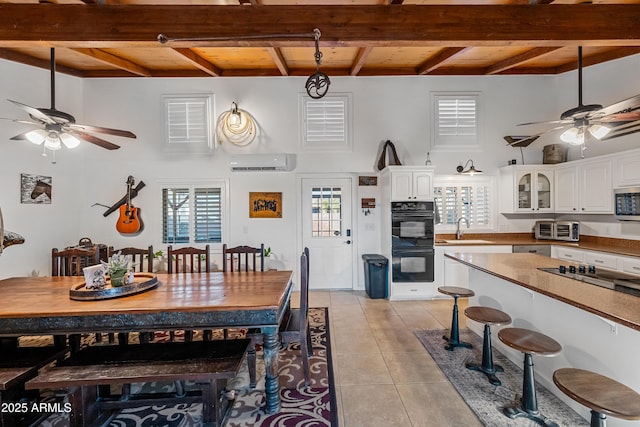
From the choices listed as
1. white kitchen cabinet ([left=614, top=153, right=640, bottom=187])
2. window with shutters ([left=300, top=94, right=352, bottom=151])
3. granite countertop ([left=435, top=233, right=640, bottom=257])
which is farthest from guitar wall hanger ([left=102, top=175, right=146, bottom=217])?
white kitchen cabinet ([left=614, top=153, right=640, bottom=187])

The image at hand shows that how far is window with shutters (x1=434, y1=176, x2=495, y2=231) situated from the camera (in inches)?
200

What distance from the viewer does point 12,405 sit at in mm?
1857

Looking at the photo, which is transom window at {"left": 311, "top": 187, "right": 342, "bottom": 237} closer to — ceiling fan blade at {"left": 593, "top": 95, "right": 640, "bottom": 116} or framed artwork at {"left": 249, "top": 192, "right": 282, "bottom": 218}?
framed artwork at {"left": 249, "top": 192, "right": 282, "bottom": 218}

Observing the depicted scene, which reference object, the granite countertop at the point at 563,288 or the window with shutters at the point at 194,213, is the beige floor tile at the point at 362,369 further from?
the window with shutters at the point at 194,213

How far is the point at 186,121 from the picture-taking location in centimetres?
501

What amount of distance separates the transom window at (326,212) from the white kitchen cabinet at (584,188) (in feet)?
11.7

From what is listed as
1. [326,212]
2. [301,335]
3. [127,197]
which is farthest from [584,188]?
[127,197]

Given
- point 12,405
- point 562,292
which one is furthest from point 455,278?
point 12,405

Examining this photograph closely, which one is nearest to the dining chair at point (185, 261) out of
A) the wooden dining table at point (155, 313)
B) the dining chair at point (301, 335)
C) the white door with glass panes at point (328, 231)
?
the dining chair at point (301, 335)

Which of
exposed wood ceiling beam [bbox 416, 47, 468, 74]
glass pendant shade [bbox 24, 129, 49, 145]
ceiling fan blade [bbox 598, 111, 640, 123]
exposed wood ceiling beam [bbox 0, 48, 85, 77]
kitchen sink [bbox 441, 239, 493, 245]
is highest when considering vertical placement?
exposed wood ceiling beam [bbox 416, 47, 468, 74]

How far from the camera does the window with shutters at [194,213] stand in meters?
5.04

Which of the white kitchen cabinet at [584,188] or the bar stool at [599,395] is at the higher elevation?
the white kitchen cabinet at [584,188]

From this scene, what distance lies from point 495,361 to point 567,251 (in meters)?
2.63

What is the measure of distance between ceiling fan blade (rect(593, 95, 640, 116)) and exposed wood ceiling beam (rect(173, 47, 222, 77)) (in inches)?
172
